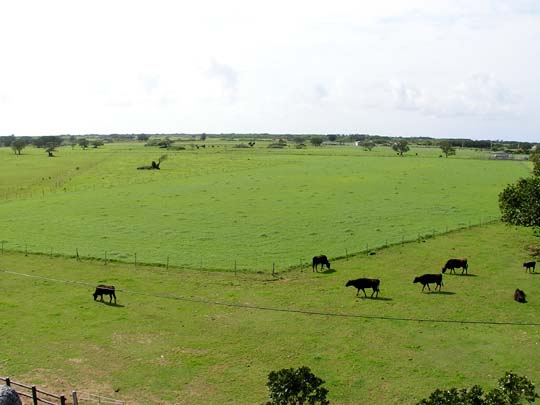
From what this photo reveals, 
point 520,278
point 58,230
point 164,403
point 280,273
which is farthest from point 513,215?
point 58,230

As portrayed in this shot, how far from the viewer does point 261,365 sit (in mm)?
22641

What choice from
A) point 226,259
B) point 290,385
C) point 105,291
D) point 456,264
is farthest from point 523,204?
point 290,385

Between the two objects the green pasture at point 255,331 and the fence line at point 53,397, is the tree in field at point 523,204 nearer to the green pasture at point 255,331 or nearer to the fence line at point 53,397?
the green pasture at point 255,331

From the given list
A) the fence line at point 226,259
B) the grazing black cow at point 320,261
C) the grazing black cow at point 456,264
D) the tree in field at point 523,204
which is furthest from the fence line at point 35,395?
the tree in field at point 523,204

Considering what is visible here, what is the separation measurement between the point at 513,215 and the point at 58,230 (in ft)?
140

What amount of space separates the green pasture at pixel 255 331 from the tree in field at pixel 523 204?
4094mm

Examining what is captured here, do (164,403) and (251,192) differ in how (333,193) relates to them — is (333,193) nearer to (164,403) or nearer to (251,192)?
(251,192)

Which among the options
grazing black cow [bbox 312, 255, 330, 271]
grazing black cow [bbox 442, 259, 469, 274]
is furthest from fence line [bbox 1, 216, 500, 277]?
grazing black cow [bbox 442, 259, 469, 274]

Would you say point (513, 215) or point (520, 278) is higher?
point (513, 215)

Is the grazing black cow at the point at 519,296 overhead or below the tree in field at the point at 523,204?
below

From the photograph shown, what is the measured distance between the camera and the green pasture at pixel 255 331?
69.5 ft

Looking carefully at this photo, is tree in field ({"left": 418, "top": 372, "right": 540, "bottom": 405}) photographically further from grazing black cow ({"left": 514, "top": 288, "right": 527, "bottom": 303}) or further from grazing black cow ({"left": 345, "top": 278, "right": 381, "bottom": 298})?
grazing black cow ({"left": 514, "top": 288, "right": 527, "bottom": 303})

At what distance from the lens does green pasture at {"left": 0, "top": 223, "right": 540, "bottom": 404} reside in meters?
21.2

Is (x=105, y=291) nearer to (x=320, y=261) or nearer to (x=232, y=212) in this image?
(x=320, y=261)
